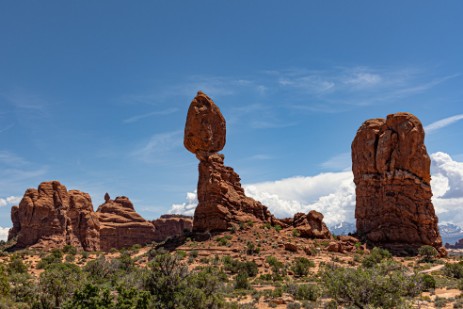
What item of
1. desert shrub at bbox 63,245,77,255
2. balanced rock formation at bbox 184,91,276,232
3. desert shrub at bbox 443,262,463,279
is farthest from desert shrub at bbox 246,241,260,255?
desert shrub at bbox 63,245,77,255

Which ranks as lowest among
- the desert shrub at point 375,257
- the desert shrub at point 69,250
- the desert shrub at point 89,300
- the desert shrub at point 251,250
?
the desert shrub at point 89,300

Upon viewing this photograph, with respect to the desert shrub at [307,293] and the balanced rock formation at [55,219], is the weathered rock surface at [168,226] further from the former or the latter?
the desert shrub at [307,293]

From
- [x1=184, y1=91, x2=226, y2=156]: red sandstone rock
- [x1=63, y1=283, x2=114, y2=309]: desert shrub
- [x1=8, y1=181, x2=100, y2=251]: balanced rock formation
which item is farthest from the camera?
[x1=8, y1=181, x2=100, y2=251]: balanced rock formation

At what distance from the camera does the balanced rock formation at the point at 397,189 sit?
5753cm

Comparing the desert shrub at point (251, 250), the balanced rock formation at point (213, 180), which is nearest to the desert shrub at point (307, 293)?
the desert shrub at point (251, 250)

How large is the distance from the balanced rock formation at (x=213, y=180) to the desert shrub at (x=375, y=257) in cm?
1390

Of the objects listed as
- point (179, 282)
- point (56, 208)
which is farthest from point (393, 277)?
point (56, 208)

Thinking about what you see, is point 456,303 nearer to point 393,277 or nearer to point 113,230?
point 393,277

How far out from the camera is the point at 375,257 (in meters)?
47.9

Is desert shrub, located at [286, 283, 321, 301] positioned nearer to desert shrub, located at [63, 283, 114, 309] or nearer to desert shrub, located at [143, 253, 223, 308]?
desert shrub, located at [143, 253, 223, 308]

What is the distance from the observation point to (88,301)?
19516 mm

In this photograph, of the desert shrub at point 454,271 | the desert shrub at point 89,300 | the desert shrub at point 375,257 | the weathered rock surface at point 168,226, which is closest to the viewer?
the desert shrub at point 89,300

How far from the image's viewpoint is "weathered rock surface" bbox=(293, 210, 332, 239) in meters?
55.6

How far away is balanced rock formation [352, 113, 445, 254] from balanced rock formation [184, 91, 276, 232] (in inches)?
568
